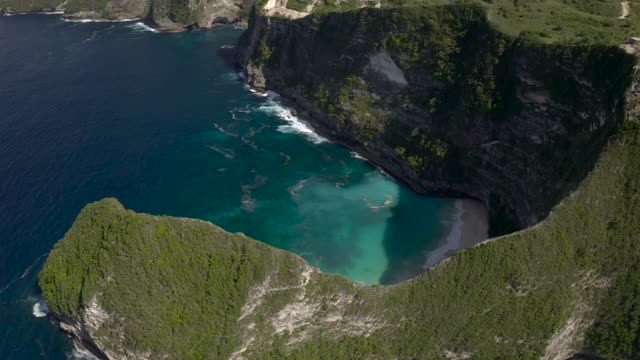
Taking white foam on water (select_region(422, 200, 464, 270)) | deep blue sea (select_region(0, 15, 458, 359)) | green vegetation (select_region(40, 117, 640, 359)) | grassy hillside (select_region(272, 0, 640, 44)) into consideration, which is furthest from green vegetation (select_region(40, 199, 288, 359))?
grassy hillside (select_region(272, 0, 640, 44))

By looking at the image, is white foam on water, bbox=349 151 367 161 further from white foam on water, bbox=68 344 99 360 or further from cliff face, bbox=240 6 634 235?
white foam on water, bbox=68 344 99 360

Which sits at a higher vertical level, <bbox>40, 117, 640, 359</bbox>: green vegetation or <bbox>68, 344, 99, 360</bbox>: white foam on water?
<bbox>40, 117, 640, 359</bbox>: green vegetation

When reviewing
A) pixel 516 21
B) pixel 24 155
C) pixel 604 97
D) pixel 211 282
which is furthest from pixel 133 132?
pixel 604 97

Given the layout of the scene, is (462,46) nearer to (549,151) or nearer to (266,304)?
(549,151)

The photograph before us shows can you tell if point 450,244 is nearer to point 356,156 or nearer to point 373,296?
point 373,296

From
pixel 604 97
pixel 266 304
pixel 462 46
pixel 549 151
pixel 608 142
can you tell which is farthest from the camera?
pixel 462 46
